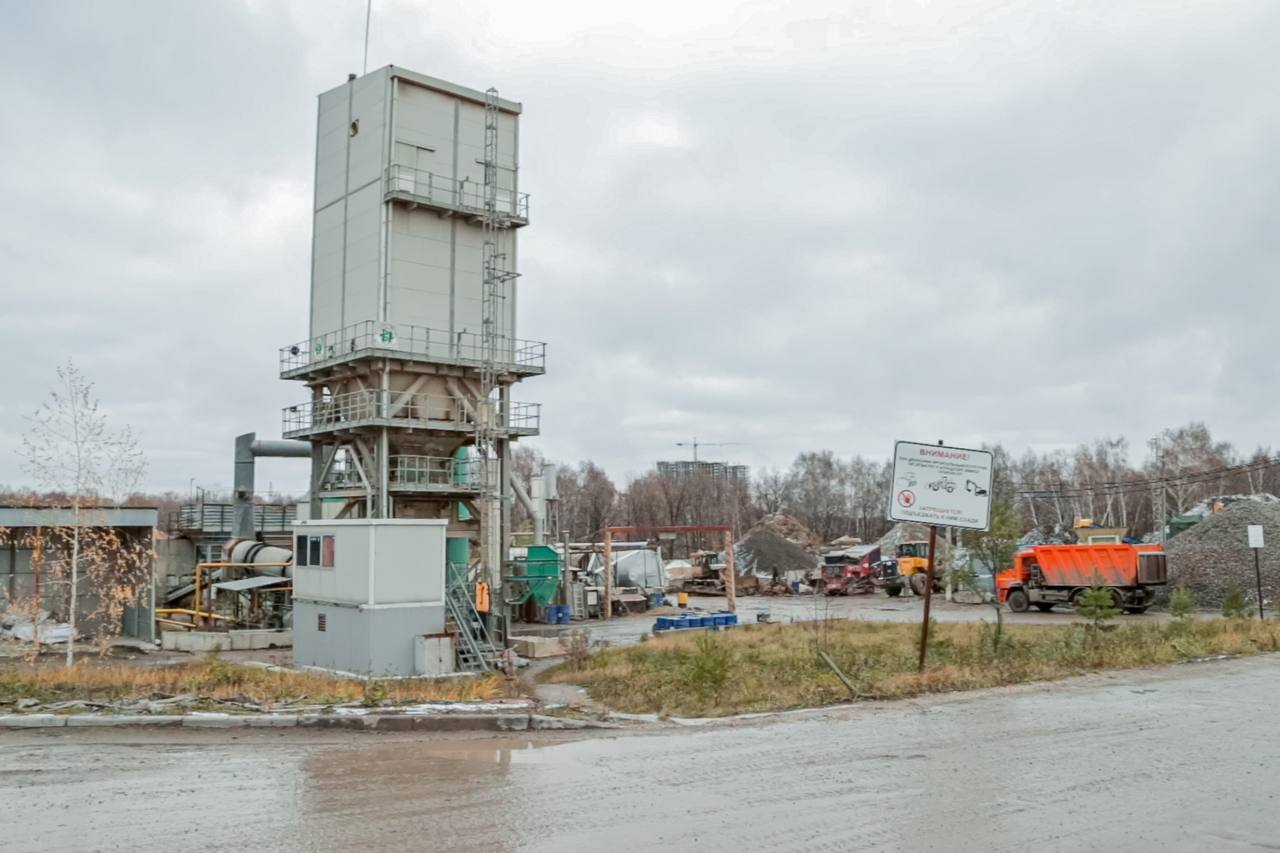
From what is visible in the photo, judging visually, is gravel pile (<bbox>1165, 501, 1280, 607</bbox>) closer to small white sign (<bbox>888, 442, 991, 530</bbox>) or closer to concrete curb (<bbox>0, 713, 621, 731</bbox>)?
small white sign (<bbox>888, 442, 991, 530</bbox>)

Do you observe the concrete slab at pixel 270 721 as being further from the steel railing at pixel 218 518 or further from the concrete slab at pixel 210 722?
the steel railing at pixel 218 518

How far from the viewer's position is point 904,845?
6863 millimetres

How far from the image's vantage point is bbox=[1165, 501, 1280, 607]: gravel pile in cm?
3631

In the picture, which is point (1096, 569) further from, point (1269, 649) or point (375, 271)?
point (375, 271)

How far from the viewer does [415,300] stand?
35.0 m

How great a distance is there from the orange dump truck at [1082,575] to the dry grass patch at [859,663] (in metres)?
11.2

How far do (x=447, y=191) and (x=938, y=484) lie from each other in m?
24.9

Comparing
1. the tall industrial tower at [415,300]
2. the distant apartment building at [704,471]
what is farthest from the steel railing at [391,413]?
the distant apartment building at [704,471]

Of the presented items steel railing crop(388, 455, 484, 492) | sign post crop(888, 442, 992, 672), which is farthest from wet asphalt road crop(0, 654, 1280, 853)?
steel railing crop(388, 455, 484, 492)

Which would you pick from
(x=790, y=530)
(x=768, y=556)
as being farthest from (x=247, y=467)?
(x=790, y=530)

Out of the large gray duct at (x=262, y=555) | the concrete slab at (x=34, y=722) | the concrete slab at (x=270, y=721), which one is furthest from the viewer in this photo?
the large gray duct at (x=262, y=555)

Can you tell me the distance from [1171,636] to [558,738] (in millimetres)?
13985

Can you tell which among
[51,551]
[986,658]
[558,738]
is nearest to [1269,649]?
[986,658]

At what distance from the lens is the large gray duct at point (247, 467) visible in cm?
4744
